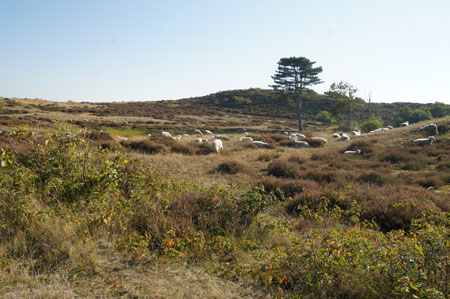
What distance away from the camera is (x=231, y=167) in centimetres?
1087

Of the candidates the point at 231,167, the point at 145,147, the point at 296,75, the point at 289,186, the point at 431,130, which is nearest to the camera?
the point at 289,186

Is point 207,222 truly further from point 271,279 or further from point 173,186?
point 173,186

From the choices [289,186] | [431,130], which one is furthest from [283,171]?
[431,130]

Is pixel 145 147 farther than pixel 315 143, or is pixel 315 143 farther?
pixel 315 143

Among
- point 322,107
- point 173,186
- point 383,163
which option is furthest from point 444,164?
point 322,107

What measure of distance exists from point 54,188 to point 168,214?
6.48 feet

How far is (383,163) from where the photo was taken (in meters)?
12.4

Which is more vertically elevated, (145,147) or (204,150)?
(145,147)

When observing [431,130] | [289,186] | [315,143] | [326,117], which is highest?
[326,117]

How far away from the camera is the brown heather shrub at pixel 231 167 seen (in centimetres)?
1071

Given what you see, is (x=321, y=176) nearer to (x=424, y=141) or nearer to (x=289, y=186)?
(x=289, y=186)

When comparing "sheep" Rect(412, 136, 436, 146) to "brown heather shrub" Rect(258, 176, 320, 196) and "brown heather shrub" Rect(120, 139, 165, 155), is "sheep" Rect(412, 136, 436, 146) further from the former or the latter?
"brown heather shrub" Rect(120, 139, 165, 155)

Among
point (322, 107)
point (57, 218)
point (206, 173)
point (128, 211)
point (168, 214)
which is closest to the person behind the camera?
point (57, 218)

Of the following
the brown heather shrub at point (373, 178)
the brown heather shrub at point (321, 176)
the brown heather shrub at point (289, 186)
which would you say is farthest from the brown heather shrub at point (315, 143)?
the brown heather shrub at point (289, 186)
